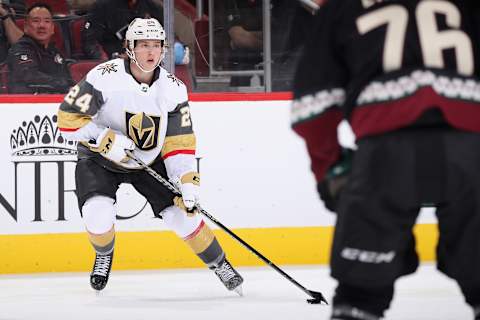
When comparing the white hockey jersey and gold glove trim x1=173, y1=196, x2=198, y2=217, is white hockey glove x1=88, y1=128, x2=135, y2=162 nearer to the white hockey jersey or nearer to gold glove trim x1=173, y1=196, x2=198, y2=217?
the white hockey jersey

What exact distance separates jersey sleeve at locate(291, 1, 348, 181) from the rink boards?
3.00m

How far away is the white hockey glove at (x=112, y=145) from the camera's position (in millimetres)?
4051

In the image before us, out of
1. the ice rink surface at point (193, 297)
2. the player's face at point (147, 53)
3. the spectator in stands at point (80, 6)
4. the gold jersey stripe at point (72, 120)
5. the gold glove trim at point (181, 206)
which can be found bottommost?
the ice rink surface at point (193, 297)

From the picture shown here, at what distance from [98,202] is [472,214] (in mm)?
2438

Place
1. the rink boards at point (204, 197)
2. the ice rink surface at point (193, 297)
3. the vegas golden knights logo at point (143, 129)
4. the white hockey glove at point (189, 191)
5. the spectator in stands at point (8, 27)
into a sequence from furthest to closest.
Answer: the spectator in stands at point (8, 27)
the rink boards at point (204, 197)
the vegas golden knights logo at point (143, 129)
the white hockey glove at point (189, 191)
the ice rink surface at point (193, 297)

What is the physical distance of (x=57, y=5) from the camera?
16.7 ft

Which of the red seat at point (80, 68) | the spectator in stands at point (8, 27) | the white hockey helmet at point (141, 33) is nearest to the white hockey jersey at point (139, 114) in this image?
the white hockey helmet at point (141, 33)

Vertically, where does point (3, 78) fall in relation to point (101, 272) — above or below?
above

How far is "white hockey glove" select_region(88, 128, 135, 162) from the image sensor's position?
159 inches

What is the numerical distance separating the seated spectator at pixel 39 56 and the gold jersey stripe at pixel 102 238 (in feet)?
3.44

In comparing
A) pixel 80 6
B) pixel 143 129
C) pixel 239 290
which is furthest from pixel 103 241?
pixel 80 6

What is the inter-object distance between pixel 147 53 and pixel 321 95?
2225mm

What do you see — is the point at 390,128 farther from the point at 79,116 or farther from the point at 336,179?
the point at 79,116

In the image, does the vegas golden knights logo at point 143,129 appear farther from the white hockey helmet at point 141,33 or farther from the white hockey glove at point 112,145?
the white hockey helmet at point 141,33
